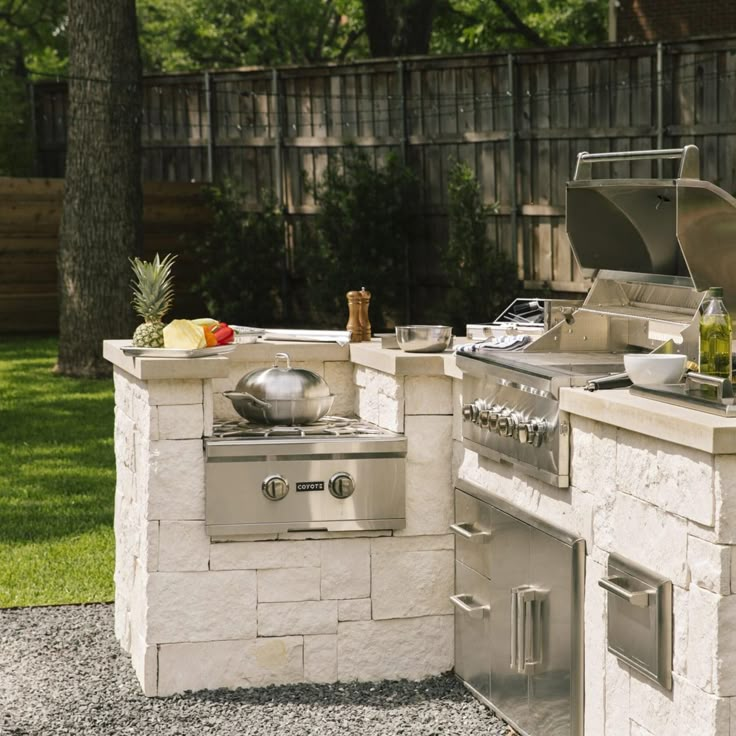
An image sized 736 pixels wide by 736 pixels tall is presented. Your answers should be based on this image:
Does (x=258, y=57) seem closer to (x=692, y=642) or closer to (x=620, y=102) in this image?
(x=620, y=102)

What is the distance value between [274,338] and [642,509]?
2264 millimetres

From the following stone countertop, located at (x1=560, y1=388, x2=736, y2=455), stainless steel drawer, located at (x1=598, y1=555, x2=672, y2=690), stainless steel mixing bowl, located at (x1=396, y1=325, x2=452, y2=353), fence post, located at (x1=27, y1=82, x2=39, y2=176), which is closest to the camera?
stone countertop, located at (x1=560, y1=388, x2=736, y2=455)

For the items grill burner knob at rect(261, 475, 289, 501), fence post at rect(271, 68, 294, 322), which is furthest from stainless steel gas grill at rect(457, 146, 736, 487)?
fence post at rect(271, 68, 294, 322)

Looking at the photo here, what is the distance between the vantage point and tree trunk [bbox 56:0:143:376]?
11430mm

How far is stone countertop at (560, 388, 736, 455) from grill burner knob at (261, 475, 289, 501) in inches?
46.9

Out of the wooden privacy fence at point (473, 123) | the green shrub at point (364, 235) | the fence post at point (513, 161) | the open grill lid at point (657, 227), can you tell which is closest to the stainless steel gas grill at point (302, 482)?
the open grill lid at point (657, 227)

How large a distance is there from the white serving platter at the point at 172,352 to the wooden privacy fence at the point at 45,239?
33.1 feet

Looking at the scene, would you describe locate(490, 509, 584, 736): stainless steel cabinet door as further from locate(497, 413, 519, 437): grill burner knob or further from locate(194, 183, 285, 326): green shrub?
locate(194, 183, 285, 326): green shrub

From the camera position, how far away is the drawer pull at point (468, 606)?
4.36 metres

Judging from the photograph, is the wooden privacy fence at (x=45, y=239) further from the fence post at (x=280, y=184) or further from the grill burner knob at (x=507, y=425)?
the grill burner knob at (x=507, y=425)

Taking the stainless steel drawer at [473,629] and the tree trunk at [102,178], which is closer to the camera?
the stainless steel drawer at [473,629]

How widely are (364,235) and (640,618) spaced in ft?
34.2

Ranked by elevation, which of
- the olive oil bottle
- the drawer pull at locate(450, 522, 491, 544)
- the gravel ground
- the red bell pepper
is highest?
the olive oil bottle

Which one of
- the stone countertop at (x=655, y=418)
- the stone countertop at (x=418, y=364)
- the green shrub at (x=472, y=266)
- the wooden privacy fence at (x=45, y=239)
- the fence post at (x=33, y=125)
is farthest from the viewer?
the fence post at (x=33, y=125)
